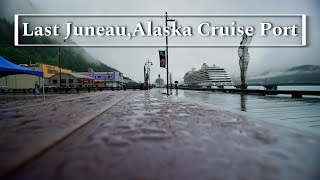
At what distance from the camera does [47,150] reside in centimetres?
256

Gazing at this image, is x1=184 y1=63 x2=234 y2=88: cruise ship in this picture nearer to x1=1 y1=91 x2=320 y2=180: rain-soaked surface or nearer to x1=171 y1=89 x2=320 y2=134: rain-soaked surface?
x1=171 y1=89 x2=320 y2=134: rain-soaked surface

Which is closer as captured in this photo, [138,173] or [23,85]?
[138,173]

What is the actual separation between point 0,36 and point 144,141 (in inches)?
6080

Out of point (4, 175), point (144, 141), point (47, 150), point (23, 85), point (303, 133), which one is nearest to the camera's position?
point (4, 175)

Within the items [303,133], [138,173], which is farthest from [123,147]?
[303,133]

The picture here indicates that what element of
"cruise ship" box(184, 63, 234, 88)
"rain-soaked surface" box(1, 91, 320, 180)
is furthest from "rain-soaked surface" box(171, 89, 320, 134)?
"cruise ship" box(184, 63, 234, 88)

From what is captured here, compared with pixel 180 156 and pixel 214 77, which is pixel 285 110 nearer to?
pixel 180 156

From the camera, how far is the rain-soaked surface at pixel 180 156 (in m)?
1.88

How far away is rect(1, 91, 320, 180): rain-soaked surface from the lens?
1882mm

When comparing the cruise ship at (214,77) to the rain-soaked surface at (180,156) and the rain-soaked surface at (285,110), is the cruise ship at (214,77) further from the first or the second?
the rain-soaked surface at (180,156)

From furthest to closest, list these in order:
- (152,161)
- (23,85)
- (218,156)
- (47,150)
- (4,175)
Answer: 1. (23,85)
2. (47,150)
3. (218,156)
4. (152,161)
5. (4,175)

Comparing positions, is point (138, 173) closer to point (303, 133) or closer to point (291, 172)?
point (291, 172)

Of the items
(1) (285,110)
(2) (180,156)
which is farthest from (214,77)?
(2) (180,156)

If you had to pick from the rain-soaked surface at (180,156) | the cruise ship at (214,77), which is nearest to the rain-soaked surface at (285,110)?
the rain-soaked surface at (180,156)
